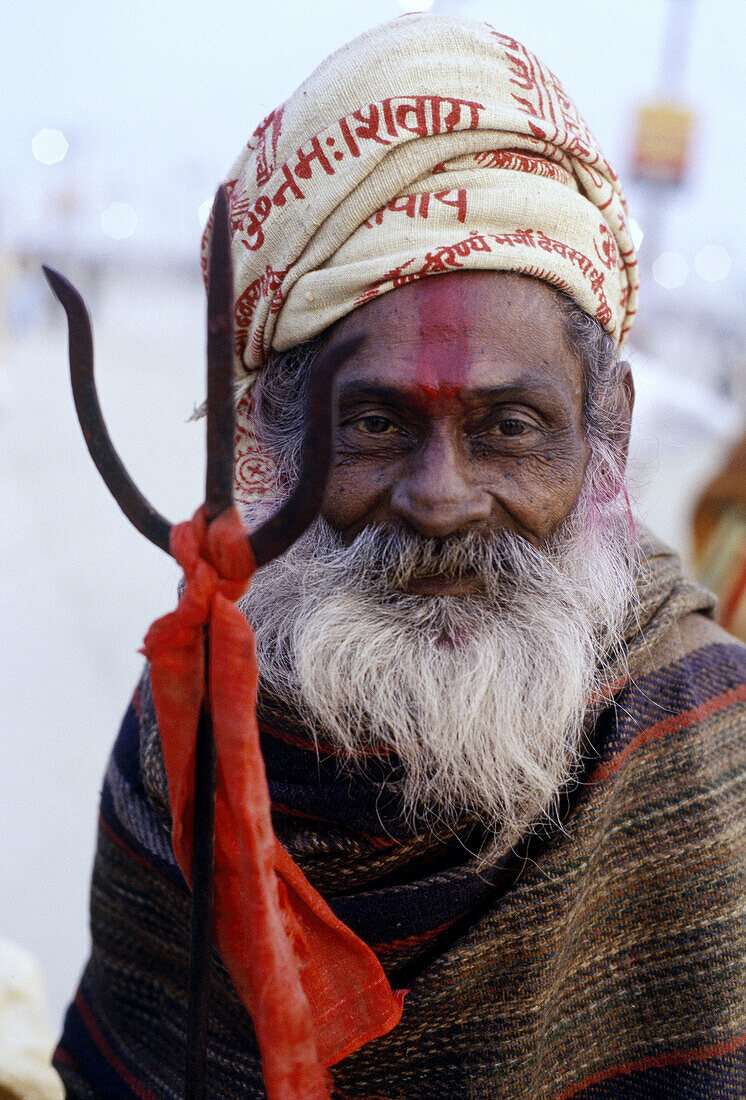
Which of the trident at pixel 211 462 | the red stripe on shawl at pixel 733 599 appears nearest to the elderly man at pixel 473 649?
the trident at pixel 211 462

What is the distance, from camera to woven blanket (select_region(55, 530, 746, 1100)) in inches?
48.0

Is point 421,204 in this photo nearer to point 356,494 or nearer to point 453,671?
point 356,494

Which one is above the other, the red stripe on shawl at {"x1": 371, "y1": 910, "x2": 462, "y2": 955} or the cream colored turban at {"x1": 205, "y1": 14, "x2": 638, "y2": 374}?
the cream colored turban at {"x1": 205, "y1": 14, "x2": 638, "y2": 374}

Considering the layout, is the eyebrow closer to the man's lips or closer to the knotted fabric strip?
the man's lips

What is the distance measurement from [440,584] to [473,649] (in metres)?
0.10

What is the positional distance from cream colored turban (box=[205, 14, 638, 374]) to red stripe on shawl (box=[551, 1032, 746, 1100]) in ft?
3.40

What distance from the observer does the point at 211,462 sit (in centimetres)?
76

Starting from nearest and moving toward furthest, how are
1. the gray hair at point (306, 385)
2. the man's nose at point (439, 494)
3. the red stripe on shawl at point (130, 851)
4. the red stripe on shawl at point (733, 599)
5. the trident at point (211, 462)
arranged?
the trident at point (211, 462)
the man's nose at point (439, 494)
the gray hair at point (306, 385)
the red stripe on shawl at point (130, 851)
the red stripe on shawl at point (733, 599)

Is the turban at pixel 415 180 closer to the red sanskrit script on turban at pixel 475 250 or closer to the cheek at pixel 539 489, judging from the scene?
the red sanskrit script on turban at pixel 475 250

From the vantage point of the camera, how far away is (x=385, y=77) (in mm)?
1261

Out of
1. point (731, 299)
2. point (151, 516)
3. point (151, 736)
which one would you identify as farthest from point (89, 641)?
point (731, 299)

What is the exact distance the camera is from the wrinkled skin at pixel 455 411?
121 cm

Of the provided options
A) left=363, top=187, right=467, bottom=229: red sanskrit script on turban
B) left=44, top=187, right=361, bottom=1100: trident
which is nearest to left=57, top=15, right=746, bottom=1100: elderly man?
left=363, top=187, right=467, bottom=229: red sanskrit script on turban

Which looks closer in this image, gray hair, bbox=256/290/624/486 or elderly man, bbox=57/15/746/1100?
elderly man, bbox=57/15/746/1100
